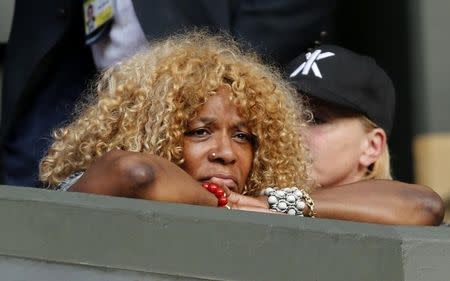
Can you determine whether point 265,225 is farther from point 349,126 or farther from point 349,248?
point 349,126

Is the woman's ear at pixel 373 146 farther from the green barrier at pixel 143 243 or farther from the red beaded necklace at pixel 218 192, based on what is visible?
the green barrier at pixel 143 243

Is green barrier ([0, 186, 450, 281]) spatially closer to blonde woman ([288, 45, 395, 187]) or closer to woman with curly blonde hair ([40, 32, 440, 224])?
woman with curly blonde hair ([40, 32, 440, 224])

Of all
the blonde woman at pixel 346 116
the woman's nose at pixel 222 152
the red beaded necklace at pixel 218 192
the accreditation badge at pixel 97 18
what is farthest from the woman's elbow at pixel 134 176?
the accreditation badge at pixel 97 18

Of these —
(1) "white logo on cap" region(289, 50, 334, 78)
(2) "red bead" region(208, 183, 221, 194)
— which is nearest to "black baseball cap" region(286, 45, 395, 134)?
(1) "white logo on cap" region(289, 50, 334, 78)

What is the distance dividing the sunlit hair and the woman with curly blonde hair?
575 millimetres

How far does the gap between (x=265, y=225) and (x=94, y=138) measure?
2.48 ft

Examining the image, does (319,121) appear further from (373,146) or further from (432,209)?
(432,209)

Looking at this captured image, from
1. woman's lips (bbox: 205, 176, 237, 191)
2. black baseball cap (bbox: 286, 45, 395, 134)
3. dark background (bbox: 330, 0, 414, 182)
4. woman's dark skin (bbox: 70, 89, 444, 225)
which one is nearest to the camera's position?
woman's dark skin (bbox: 70, 89, 444, 225)

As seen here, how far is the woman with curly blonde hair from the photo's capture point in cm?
378

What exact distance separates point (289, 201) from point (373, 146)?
2.86ft

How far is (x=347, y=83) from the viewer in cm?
452

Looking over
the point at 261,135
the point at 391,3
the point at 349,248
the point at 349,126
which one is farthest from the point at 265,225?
the point at 391,3

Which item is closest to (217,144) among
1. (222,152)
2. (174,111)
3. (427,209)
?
(222,152)

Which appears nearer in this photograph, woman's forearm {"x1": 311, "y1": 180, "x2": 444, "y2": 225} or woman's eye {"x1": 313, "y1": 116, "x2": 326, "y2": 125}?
woman's forearm {"x1": 311, "y1": 180, "x2": 444, "y2": 225}
